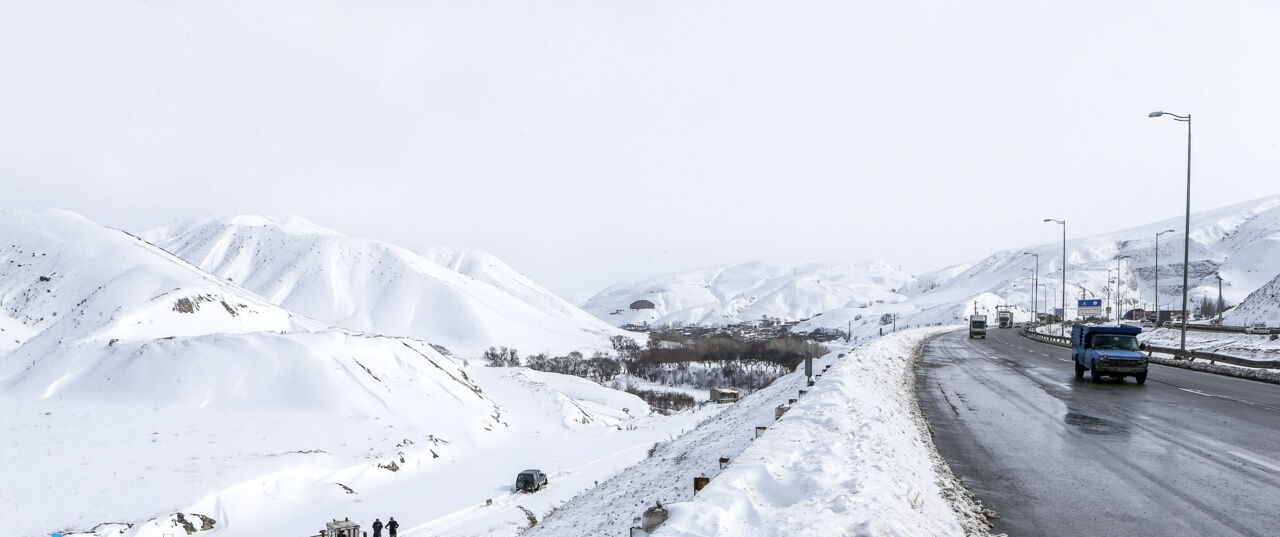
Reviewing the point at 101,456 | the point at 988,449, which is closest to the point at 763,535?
the point at 988,449

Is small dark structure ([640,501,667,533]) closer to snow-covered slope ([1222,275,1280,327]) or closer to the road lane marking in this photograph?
the road lane marking

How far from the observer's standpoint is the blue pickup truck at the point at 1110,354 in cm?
2272

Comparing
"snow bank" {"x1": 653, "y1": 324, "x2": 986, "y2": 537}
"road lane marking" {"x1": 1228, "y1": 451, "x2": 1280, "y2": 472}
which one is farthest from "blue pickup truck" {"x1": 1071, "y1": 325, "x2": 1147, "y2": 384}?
"snow bank" {"x1": 653, "y1": 324, "x2": 986, "y2": 537}

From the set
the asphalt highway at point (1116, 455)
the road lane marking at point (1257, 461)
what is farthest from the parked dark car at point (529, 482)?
the road lane marking at point (1257, 461)

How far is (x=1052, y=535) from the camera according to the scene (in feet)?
23.2

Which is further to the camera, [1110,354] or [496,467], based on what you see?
[496,467]

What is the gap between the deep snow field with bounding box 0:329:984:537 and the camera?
7.48 m

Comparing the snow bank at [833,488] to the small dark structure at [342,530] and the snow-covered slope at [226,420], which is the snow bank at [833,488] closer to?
the small dark structure at [342,530]

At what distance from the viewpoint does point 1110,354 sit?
2302cm

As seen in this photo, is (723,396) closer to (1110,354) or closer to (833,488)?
(1110,354)

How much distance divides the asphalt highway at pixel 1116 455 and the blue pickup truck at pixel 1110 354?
0.78 m

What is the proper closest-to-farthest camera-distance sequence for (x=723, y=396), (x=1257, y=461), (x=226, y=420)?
(x=1257, y=461), (x=226, y=420), (x=723, y=396)

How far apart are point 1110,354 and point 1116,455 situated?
14752 millimetres

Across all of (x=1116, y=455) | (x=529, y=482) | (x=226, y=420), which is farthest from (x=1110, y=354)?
(x=226, y=420)
